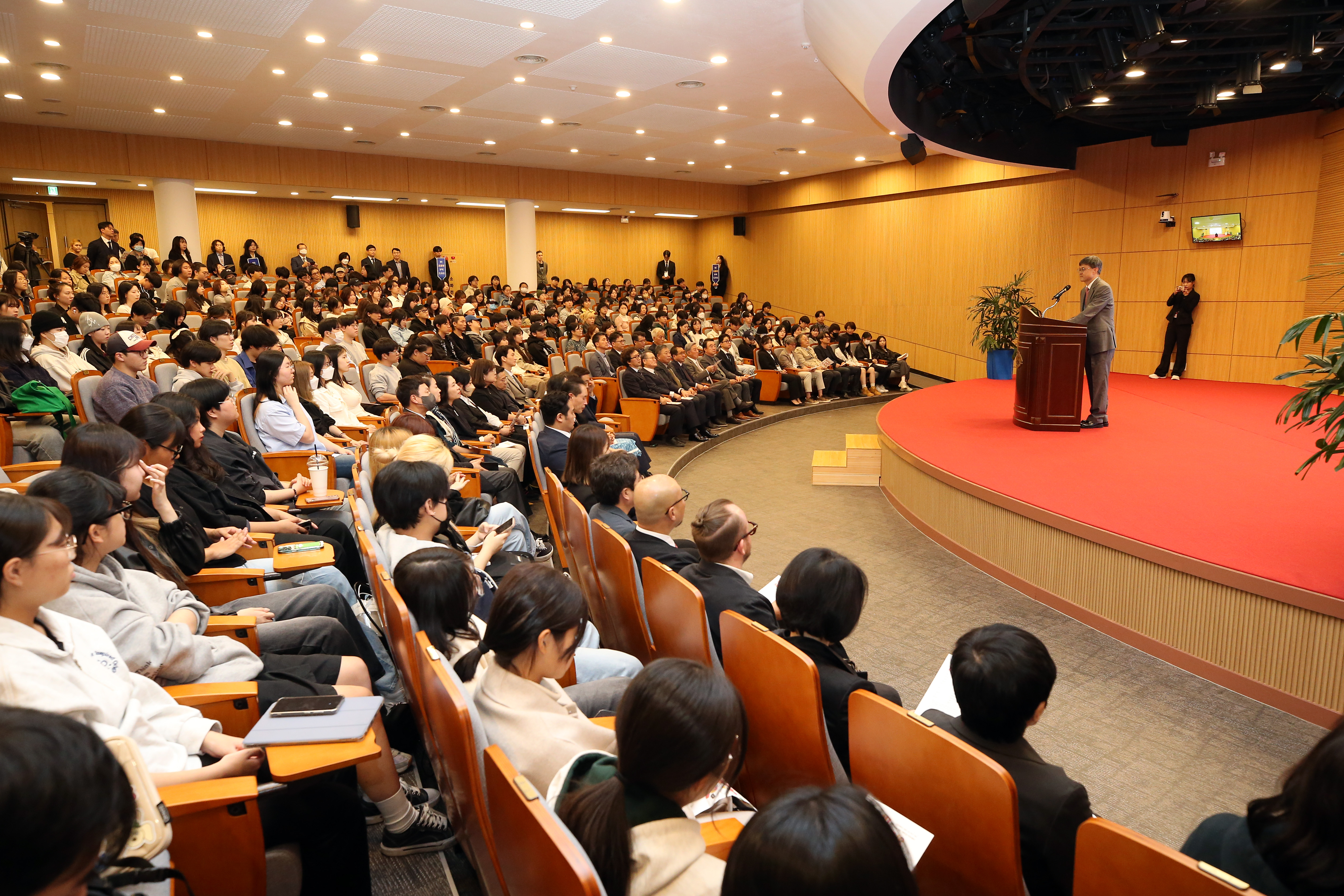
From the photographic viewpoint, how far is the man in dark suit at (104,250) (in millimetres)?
10656

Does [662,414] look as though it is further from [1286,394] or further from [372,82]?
[1286,394]

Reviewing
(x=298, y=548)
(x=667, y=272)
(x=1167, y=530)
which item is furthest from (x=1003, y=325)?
(x=667, y=272)

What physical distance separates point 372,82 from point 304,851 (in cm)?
890

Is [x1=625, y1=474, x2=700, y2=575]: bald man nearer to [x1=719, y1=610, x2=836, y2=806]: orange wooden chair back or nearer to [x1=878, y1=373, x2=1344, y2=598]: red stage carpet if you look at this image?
[x1=719, y1=610, x2=836, y2=806]: orange wooden chair back

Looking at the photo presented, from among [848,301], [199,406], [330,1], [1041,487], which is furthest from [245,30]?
[848,301]

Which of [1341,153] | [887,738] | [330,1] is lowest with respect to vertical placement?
[887,738]

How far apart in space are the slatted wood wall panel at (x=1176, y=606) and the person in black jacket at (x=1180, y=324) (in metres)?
7.14

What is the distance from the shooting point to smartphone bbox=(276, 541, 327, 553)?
291cm

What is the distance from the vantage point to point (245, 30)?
267 inches

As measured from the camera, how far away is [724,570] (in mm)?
2508

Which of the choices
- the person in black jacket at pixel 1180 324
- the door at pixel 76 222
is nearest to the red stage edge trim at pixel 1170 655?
the person in black jacket at pixel 1180 324

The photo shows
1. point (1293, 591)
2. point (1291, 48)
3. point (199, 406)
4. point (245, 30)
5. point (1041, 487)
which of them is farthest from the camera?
point (245, 30)

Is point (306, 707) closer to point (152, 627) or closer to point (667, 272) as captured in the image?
point (152, 627)

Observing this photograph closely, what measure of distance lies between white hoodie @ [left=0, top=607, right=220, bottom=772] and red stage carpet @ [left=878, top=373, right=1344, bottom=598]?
3705 millimetres
